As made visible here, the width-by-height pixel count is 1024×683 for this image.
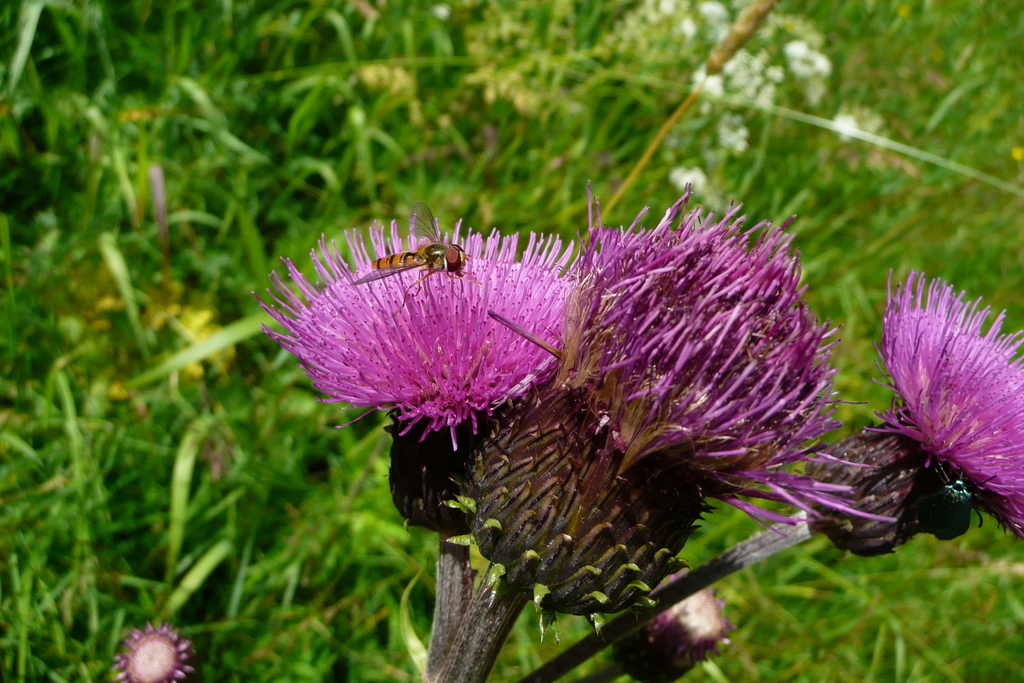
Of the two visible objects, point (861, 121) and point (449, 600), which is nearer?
point (449, 600)

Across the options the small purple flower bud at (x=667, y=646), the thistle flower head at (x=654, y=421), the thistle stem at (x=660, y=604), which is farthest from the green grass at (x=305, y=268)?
the thistle flower head at (x=654, y=421)

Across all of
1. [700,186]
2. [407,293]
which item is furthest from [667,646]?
[700,186]

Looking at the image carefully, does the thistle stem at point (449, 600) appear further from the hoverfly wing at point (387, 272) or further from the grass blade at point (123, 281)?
the grass blade at point (123, 281)

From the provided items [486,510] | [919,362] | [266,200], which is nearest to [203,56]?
[266,200]

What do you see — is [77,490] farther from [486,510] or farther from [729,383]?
[729,383]

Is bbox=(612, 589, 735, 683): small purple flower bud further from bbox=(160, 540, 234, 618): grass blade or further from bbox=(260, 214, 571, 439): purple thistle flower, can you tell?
bbox=(160, 540, 234, 618): grass blade

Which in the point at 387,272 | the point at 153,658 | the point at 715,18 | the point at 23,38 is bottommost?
the point at 153,658

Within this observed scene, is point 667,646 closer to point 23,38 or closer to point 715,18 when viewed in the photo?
point 23,38
